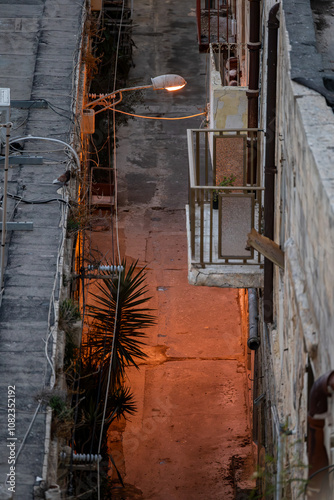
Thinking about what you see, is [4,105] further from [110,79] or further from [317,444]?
[110,79]

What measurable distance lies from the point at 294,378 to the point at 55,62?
8868mm

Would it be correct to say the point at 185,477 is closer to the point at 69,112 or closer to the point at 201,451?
the point at 201,451

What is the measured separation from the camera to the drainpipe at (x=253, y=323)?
12.2 metres

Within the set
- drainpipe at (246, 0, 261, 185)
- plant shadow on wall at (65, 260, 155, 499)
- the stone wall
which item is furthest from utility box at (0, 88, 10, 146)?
the stone wall

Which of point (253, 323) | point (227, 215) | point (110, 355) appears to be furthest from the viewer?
point (253, 323)

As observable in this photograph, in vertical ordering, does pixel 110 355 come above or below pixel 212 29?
below

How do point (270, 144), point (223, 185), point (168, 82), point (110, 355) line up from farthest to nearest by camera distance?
point (168, 82), point (110, 355), point (223, 185), point (270, 144)

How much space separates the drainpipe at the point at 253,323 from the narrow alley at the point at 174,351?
1766mm

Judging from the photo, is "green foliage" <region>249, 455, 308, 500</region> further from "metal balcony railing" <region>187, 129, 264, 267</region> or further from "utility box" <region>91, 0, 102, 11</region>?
"utility box" <region>91, 0, 102, 11</region>

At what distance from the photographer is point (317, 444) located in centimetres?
533

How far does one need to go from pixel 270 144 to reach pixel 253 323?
12.3 ft

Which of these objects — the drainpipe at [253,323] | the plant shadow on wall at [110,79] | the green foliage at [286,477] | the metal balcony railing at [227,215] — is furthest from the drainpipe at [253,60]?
the plant shadow on wall at [110,79]

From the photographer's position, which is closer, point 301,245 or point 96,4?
point 301,245

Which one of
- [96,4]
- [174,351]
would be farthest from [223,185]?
[96,4]
